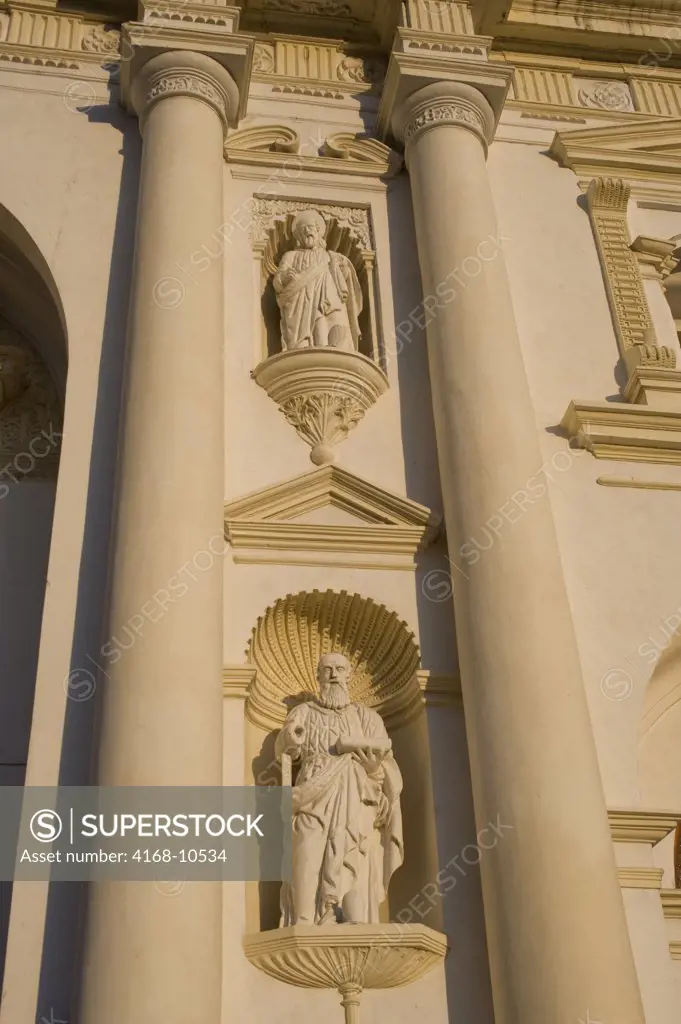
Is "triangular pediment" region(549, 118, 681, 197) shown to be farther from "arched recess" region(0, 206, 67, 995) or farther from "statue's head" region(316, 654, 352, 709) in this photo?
"statue's head" region(316, 654, 352, 709)

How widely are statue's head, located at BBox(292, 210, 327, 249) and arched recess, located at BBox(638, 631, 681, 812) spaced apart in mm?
3674

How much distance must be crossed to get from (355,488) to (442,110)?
3.42 meters

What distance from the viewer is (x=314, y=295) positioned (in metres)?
8.33

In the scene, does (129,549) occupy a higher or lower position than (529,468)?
lower

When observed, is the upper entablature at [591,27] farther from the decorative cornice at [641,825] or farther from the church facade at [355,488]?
the decorative cornice at [641,825]

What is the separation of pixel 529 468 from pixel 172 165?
10.4 feet

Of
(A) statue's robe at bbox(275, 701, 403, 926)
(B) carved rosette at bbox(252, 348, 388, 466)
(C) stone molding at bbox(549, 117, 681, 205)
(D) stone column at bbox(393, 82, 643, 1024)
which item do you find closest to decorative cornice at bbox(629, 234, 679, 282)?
(C) stone molding at bbox(549, 117, 681, 205)

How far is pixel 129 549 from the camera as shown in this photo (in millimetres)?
6375

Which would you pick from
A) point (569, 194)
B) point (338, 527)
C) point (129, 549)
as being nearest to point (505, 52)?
point (569, 194)

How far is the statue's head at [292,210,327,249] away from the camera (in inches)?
340

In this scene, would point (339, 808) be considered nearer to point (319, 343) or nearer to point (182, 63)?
point (319, 343)

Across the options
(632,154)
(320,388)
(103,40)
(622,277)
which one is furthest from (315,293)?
(632,154)

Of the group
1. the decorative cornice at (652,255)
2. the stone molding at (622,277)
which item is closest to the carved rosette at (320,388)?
the stone molding at (622,277)

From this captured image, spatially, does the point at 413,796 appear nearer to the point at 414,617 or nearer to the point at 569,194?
the point at 414,617
